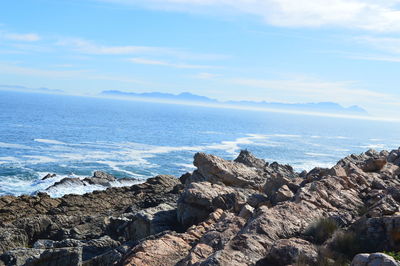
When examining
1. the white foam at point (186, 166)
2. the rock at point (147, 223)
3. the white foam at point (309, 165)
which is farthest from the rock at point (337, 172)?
the white foam at point (309, 165)

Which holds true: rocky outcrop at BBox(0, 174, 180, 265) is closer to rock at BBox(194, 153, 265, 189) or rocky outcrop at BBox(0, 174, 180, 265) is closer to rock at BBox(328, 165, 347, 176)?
rock at BBox(194, 153, 265, 189)

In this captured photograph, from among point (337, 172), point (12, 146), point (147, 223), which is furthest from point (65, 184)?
point (12, 146)

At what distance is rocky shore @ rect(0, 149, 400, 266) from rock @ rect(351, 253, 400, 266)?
19 mm

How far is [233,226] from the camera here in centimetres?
1591

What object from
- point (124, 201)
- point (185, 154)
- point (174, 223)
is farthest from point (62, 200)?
point (185, 154)

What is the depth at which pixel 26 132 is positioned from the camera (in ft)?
320

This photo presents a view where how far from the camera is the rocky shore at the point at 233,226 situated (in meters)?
12.5

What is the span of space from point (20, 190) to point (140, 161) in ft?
87.1

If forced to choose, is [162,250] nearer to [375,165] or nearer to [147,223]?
[147,223]

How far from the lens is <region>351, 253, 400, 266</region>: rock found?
30.5ft

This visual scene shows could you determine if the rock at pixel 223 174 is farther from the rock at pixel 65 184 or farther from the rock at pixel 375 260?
the rock at pixel 375 260

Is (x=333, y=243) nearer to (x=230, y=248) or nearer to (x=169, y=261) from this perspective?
(x=230, y=248)

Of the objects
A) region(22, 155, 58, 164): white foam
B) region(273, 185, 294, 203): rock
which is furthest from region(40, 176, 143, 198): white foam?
region(273, 185, 294, 203): rock

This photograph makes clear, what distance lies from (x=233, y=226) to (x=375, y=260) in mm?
6878
